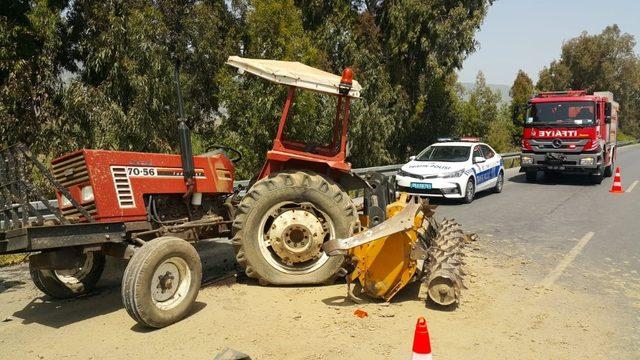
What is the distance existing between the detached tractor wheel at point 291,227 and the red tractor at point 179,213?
0.01m

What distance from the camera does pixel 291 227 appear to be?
581 cm

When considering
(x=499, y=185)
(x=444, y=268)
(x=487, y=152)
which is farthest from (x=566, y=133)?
(x=444, y=268)

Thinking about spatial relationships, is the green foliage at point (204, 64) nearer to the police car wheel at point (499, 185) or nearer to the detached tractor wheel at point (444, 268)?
the police car wheel at point (499, 185)

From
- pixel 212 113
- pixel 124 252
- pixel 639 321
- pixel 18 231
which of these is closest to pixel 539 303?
pixel 639 321

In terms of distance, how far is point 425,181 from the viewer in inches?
481

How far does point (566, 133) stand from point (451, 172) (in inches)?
218

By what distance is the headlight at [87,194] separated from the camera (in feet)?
16.4

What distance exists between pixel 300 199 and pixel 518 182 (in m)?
13.0

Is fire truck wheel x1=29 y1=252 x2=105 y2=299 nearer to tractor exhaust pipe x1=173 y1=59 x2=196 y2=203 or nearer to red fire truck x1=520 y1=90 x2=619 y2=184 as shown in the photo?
tractor exhaust pipe x1=173 y1=59 x2=196 y2=203

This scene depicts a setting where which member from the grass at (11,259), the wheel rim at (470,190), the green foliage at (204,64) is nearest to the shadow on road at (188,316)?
the grass at (11,259)

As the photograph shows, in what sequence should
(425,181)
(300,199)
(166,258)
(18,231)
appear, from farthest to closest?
(425,181) → (300,199) → (166,258) → (18,231)

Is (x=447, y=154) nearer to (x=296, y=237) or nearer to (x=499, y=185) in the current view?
(x=499, y=185)

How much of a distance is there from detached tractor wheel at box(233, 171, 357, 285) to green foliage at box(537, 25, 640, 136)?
180 feet

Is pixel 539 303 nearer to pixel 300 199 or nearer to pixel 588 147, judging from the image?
pixel 300 199
